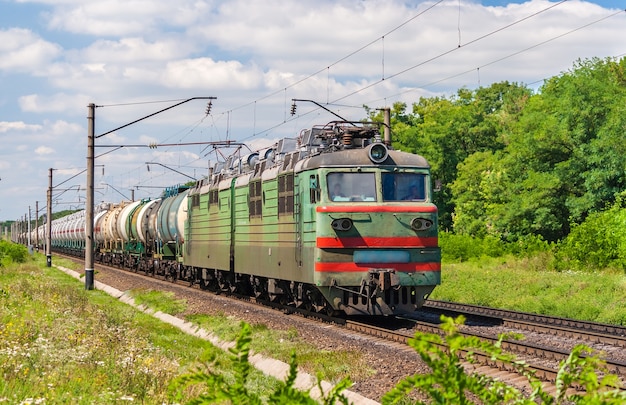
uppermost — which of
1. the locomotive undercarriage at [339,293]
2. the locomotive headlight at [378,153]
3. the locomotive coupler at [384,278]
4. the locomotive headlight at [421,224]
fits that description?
the locomotive headlight at [378,153]

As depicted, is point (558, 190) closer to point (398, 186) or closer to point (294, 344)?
point (398, 186)

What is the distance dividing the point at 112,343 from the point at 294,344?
299 cm

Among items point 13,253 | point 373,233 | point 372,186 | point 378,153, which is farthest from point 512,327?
point 13,253

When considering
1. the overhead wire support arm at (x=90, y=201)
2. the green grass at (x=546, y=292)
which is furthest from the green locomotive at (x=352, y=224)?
the overhead wire support arm at (x=90, y=201)

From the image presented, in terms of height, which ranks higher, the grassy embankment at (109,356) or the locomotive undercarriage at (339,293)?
the locomotive undercarriage at (339,293)

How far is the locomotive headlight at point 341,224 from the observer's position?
17266 mm

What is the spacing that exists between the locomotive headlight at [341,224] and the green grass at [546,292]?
6.54m

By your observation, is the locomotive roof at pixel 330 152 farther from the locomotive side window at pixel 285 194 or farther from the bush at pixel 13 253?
the bush at pixel 13 253

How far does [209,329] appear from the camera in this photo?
1803 cm

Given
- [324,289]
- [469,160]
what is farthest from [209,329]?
[469,160]

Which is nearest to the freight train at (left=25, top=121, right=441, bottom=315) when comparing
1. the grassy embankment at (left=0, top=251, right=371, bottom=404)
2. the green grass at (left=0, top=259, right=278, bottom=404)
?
the grassy embankment at (left=0, top=251, right=371, bottom=404)

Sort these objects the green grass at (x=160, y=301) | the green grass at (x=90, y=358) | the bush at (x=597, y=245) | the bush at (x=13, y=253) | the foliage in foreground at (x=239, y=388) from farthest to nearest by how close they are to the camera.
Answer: the bush at (x=13, y=253), the bush at (x=597, y=245), the green grass at (x=160, y=301), the green grass at (x=90, y=358), the foliage in foreground at (x=239, y=388)

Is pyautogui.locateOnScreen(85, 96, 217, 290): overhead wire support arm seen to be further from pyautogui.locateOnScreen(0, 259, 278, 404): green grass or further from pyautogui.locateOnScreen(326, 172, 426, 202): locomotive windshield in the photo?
pyautogui.locateOnScreen(326, 172, 426, 202): locomotive windshield

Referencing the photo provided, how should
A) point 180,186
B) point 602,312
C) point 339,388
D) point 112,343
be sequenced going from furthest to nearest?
point 180,186 < point 602,312 < point 112,343 < point 339,388
